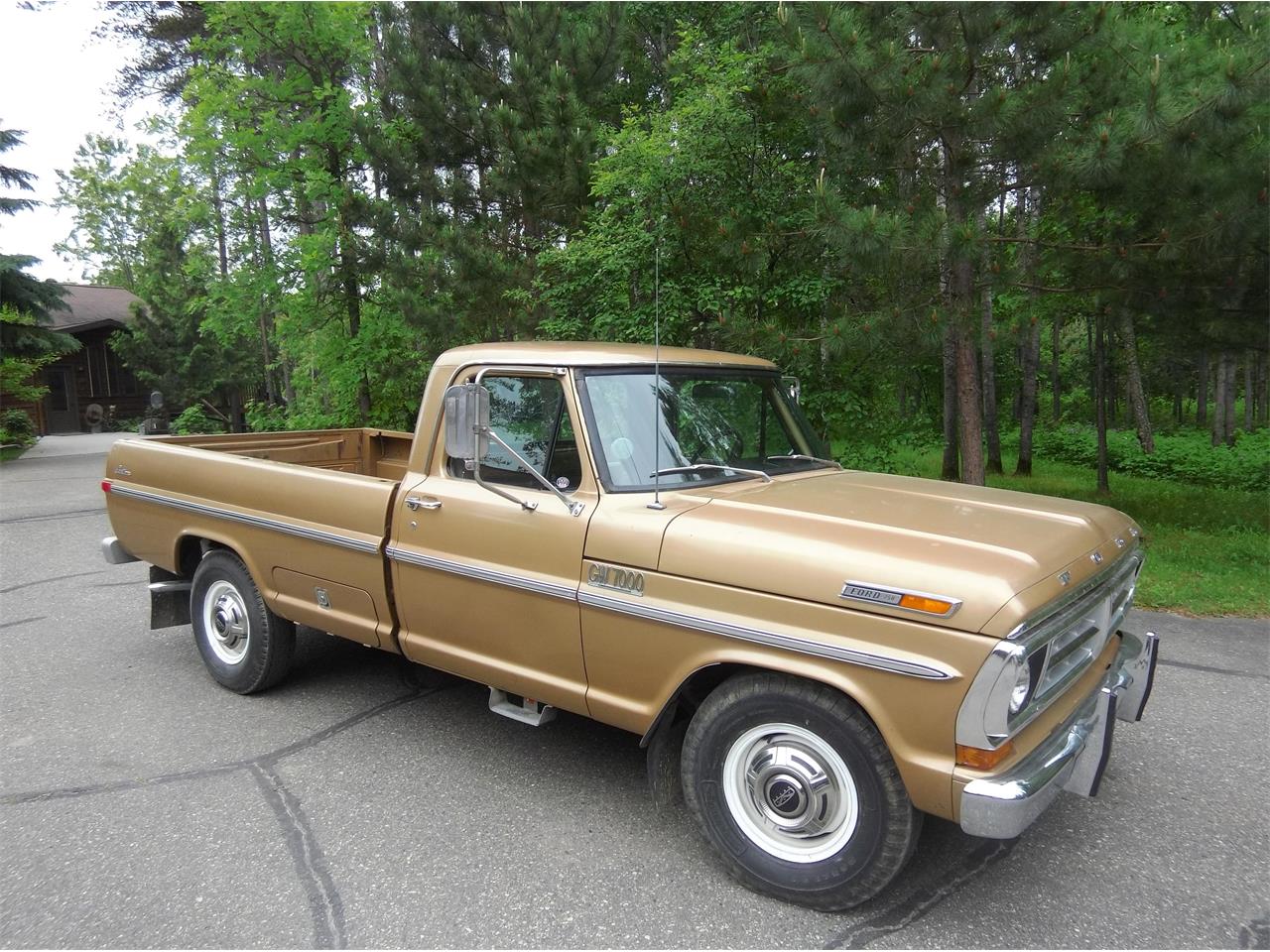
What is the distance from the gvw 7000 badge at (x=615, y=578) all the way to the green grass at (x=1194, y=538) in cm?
552

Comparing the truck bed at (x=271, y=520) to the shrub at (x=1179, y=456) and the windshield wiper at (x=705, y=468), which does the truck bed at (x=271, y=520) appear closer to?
the windshield wiper at (x=705, y=468)

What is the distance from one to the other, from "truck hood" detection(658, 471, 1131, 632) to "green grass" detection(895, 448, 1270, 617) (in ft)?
13.3

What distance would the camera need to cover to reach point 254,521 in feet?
15.2

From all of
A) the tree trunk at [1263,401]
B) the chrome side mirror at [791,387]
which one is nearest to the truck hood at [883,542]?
the chrome side mirror at [791,387]

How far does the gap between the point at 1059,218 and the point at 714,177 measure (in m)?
4.08

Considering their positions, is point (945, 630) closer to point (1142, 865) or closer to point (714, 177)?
point (1142, 865)

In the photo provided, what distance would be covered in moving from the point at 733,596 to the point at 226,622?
3.47 metres

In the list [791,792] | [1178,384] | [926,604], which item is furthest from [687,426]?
[1178,384]

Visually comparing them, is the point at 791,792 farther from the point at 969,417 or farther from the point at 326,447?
the point at 969,417

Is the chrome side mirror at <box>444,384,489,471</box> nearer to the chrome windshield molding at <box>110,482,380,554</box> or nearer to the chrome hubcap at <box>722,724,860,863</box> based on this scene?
Result: the chrome windshield molding at <box>110,482,380,554</box>

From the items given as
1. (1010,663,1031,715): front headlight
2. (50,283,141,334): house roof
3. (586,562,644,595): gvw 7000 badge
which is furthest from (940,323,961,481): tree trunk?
(50,283,141,334): house roof

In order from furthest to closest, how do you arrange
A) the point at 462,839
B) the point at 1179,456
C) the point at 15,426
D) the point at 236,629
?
the point at 15,426, the point at 1179,456, the point at 236,629, the point at 462,839

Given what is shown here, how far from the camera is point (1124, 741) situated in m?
4.26

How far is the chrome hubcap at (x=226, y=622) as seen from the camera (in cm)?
491
